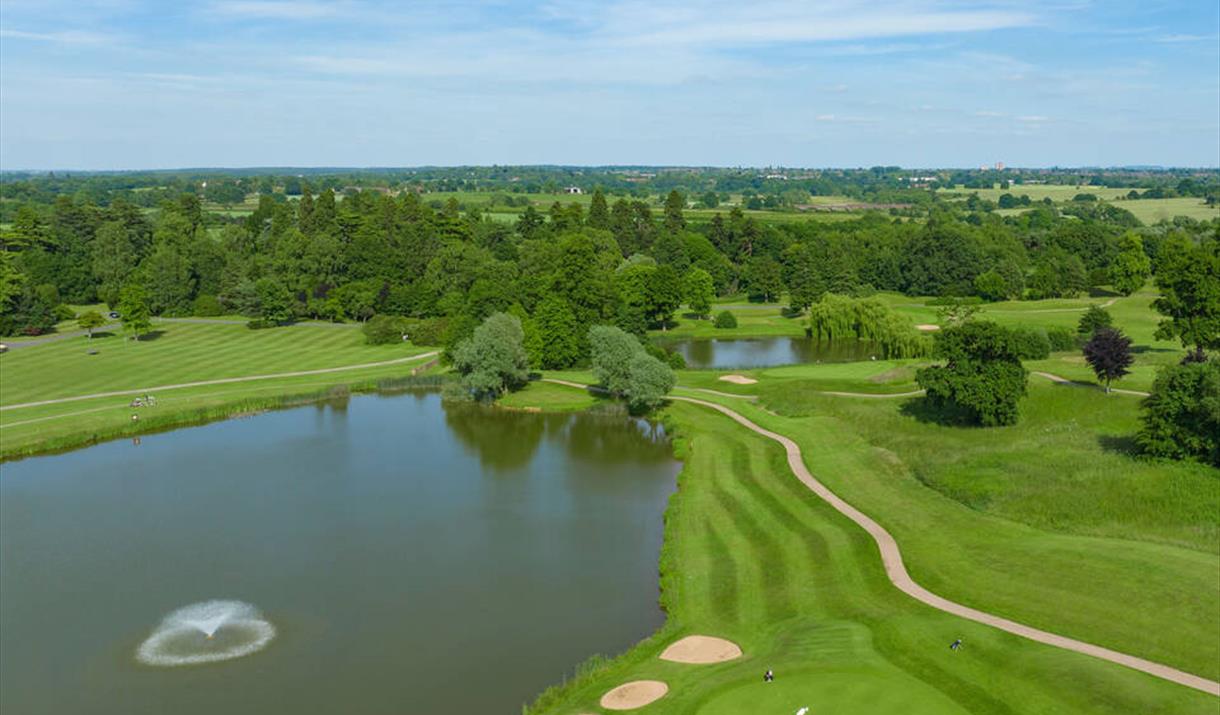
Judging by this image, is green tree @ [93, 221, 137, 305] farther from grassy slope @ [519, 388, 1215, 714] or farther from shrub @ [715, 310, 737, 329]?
grassy slope @ [519, 388, 1215, 714]

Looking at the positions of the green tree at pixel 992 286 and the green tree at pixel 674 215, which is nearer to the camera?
the green tree at pixel 992 286

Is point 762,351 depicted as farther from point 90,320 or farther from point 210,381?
point 90,320

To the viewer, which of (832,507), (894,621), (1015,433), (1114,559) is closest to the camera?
(894,621)

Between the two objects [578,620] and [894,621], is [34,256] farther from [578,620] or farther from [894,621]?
[894,621]

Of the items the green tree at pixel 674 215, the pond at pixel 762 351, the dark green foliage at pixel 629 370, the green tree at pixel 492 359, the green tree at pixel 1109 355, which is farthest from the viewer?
the green tree at pixel 674 215

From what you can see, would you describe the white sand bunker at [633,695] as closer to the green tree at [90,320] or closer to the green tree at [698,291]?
the green tree at [698,291]

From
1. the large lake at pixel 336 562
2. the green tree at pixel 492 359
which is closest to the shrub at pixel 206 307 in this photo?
the large lake at pixel 336 562

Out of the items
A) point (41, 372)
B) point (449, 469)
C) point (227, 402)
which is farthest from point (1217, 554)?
point (41, 372)
